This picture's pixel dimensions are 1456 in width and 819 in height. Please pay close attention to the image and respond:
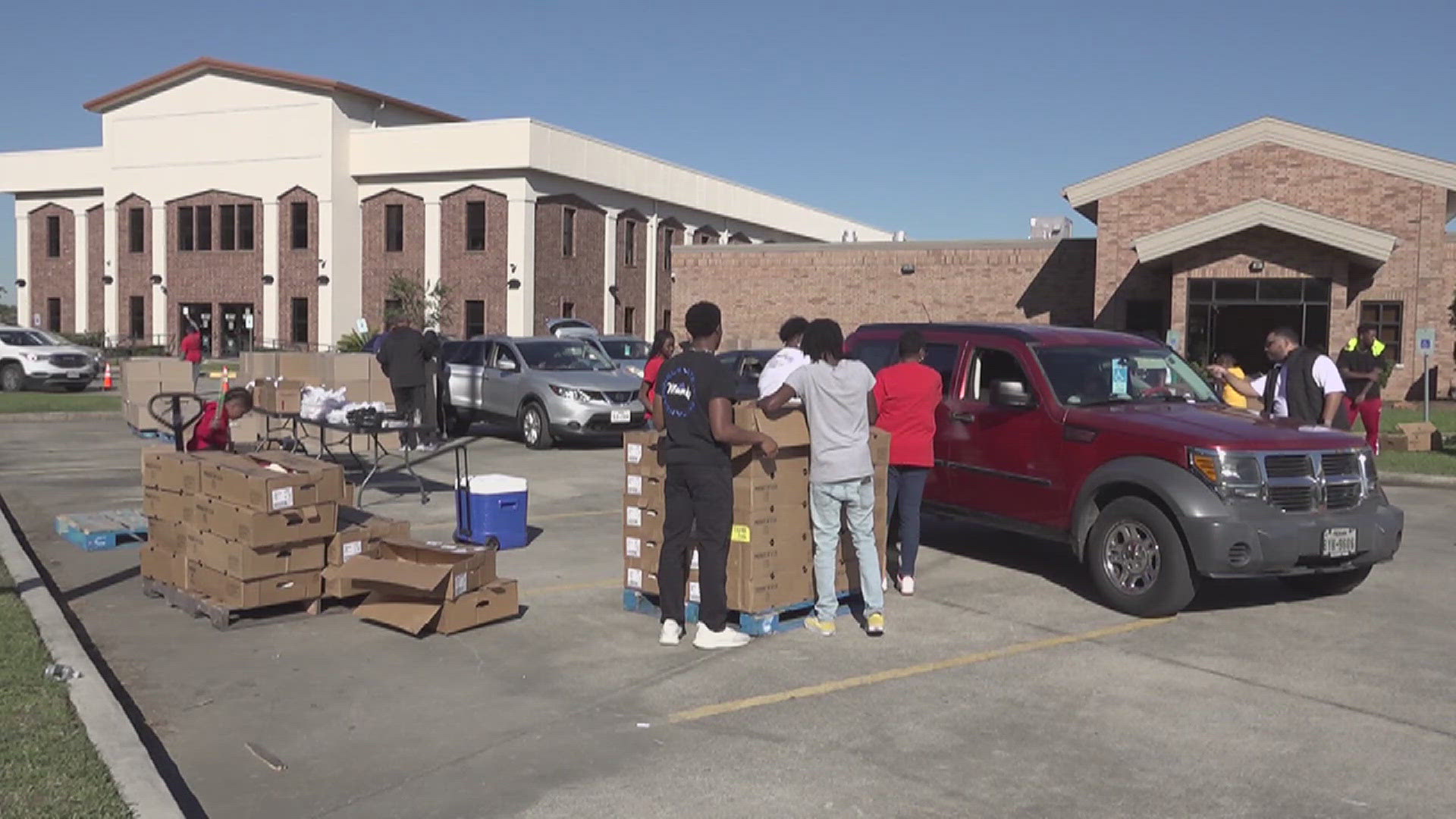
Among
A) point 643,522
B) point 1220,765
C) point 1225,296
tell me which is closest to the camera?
point 1220,765

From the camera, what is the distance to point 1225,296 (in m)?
28.8

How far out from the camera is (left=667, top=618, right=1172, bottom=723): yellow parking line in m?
6.20

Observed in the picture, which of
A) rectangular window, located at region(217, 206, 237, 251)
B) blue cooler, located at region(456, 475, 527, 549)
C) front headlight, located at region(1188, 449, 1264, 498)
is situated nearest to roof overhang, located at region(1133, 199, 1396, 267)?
front headlight, located at region(1188, 449, 1264, 498)

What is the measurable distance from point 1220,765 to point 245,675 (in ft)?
16.3

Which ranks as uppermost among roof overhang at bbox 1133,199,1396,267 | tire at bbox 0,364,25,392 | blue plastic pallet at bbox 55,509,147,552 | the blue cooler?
roof overhang at bbox 1133,199,1396,267

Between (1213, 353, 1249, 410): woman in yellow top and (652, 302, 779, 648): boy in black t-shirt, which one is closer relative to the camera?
(652, 302, 779, 648): boy in black t-shirt

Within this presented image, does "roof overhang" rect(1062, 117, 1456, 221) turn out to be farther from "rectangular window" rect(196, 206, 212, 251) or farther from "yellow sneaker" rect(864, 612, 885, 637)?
"rectangular window" rect(196, 206, 212, 251)

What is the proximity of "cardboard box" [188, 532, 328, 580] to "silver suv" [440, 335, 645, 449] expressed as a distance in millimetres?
10570

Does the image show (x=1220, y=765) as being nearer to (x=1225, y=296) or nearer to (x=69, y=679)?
(x=69, y=679)

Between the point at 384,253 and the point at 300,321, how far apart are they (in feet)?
15.6

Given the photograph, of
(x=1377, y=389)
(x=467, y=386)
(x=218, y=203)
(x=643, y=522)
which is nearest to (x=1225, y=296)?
(x=1377, y=389)

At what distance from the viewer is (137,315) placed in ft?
185

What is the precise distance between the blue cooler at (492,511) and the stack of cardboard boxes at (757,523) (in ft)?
7.86

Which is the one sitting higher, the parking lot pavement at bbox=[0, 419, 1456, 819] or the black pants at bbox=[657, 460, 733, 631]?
the black pants at bbox=[657, 460, 733, 631]
